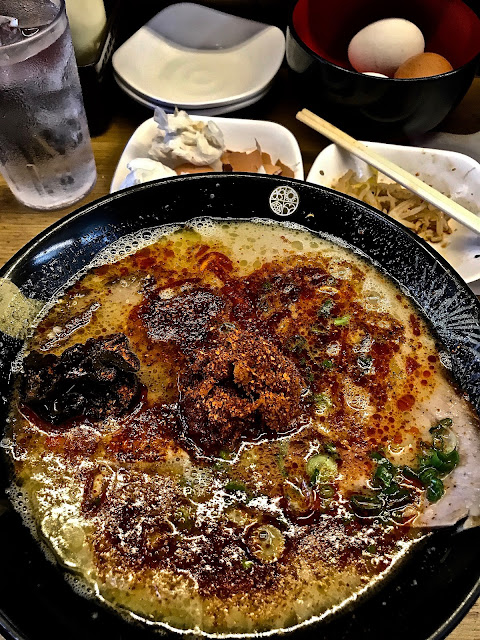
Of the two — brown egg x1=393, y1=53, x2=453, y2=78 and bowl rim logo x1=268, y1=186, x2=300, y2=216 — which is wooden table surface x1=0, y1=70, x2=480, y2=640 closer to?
brown egg x1=393, y1=53, x2=453, y2=78

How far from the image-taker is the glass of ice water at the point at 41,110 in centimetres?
193

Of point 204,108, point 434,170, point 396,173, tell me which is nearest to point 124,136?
point 204,108

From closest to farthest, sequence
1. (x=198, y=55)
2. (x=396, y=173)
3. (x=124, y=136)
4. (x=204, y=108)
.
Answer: (x=396, y=173), (x=204, y=108), (x=124, y=136), (x=198, y=55)

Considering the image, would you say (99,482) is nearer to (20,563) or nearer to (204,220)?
(20,563)

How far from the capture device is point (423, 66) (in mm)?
2375

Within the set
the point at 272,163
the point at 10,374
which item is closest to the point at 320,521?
the point at 10,374

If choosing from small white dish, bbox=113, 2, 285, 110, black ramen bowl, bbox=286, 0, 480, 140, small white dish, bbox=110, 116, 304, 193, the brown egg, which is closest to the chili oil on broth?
small white dish, bbox=110, 116, 304, 193

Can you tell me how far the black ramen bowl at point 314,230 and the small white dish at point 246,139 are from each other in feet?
2.10

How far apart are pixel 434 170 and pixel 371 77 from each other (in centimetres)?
46

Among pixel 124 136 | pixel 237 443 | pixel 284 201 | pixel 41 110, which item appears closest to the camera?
pixel 237 443

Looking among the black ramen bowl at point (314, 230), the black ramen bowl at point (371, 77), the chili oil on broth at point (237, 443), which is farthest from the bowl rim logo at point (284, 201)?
the black ramen bowl at point (371, 77)

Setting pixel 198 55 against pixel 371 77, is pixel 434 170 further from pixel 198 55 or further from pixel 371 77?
pixel 198 55

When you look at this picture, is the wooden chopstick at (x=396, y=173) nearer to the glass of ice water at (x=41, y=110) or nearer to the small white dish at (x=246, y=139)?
Result: the small white dish at (x=246, y=139)

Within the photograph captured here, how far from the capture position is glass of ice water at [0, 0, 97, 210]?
1.93m
